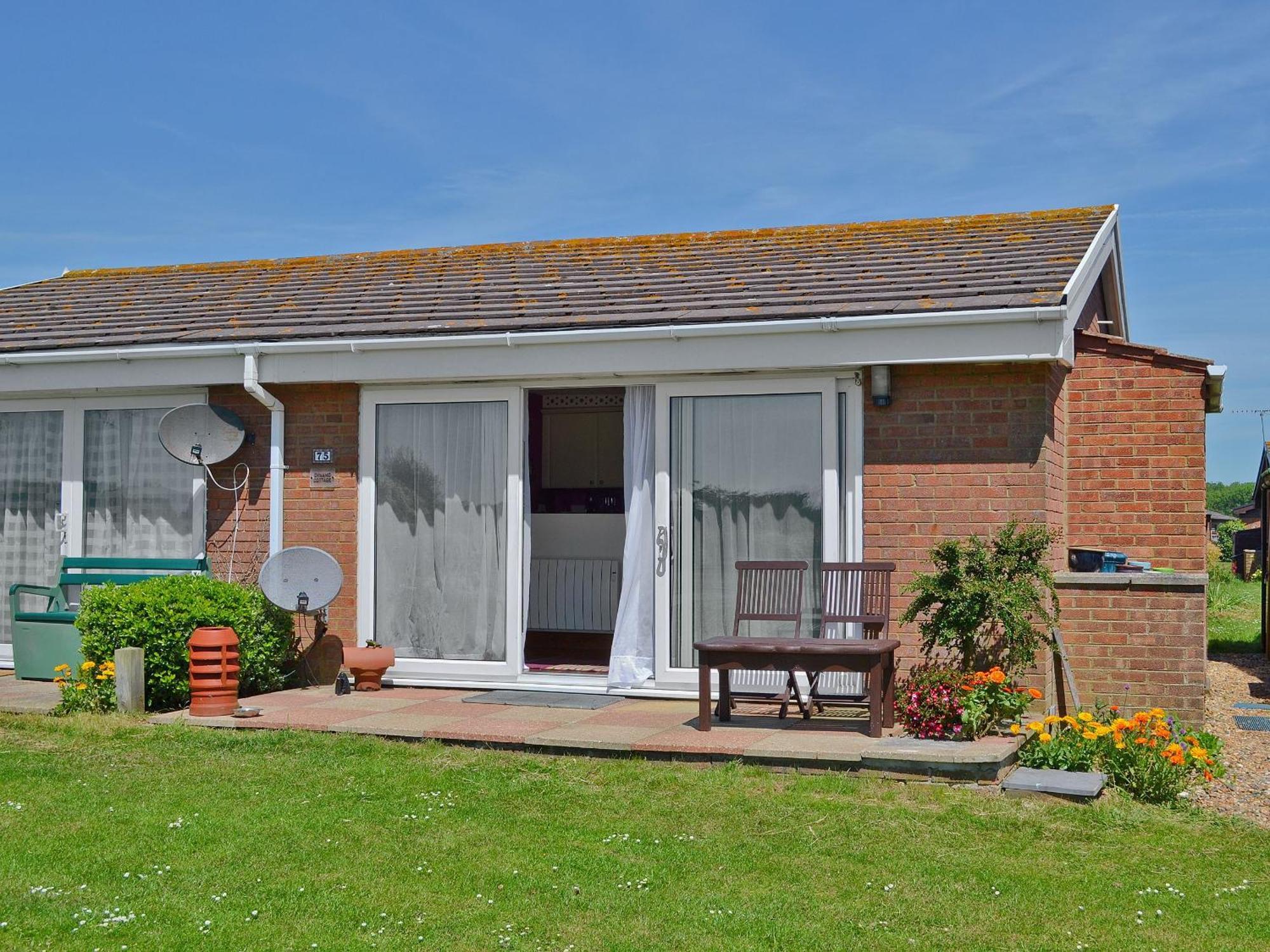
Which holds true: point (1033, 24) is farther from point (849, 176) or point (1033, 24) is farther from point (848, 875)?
point (848, 875)

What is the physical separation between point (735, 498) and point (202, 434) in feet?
14.4

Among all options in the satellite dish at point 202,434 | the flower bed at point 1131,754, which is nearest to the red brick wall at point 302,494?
the satellite dish at point 202,434

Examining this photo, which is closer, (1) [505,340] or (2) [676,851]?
(2) [676,851]

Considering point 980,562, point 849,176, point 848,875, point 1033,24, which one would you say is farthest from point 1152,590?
point 849,176

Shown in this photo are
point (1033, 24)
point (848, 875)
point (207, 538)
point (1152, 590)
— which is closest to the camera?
point (848, 875)

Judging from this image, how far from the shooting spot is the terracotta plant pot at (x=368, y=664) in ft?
32.7

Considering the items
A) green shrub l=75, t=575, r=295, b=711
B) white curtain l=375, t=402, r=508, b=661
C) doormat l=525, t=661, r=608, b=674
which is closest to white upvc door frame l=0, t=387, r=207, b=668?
green shrub l=75, t=575, r=295, b=711

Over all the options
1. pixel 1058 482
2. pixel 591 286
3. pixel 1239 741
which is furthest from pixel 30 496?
pixel 1239 741

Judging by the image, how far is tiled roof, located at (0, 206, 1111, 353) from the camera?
31.3ft

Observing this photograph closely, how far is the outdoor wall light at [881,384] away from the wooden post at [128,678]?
5388 mm

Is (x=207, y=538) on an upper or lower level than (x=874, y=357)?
lower

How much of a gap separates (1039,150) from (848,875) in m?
11.6

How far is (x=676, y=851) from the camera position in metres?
5.54

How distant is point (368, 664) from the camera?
32.7ft
